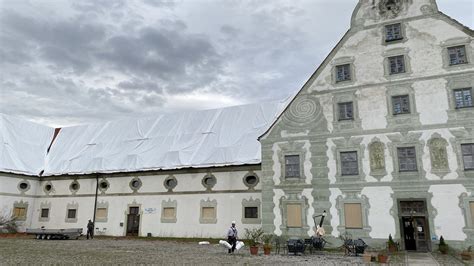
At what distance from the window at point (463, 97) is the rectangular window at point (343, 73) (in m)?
6.53

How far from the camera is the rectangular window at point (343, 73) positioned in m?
25.2

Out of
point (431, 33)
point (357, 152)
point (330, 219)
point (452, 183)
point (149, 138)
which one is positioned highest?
point (431, 33)

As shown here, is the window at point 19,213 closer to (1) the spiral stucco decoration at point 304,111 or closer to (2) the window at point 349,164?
(1) the spiral stucco decoration at point 304,111

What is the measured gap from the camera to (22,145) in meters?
39.2

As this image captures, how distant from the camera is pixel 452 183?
2103 centimetres

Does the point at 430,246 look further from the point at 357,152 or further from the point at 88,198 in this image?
the point at 88,198

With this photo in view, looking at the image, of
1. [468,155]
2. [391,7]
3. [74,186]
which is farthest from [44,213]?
[468,155]

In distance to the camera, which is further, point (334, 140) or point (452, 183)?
point (334, 140)

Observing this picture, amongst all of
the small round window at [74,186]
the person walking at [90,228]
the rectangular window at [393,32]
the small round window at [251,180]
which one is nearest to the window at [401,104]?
the rectangular window at [393,32]

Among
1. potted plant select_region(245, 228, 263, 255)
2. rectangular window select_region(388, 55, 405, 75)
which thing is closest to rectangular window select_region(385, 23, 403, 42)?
rectangular window select_region(388, 55, 405, 75)

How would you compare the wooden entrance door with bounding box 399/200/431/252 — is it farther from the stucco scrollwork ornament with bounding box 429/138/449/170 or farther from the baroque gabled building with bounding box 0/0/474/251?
the stucco scrollwork ornament with bounding box 429/138/449/170

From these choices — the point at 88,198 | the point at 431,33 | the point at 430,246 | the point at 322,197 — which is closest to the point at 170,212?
the point at 88,198

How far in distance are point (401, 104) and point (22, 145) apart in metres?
37.3

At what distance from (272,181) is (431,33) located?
14.1 meters
